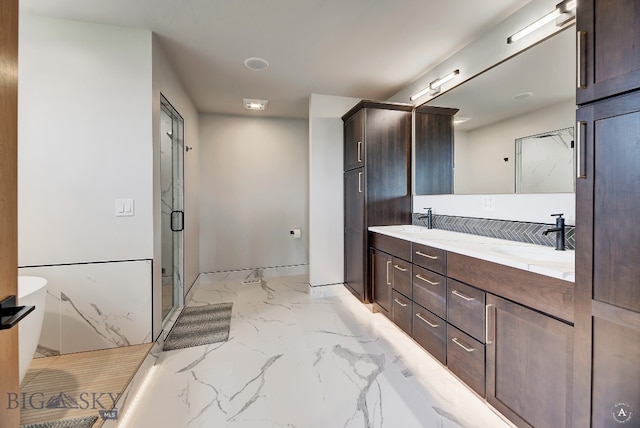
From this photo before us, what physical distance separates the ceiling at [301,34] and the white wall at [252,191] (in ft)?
3.41

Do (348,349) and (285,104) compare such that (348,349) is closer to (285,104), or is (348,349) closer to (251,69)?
(251,69)

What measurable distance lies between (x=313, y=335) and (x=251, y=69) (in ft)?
8.56

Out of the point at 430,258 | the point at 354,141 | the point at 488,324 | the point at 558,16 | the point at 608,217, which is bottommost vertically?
the point at 488,324

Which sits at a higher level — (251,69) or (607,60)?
(251,69)

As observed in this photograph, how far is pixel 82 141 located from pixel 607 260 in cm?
296

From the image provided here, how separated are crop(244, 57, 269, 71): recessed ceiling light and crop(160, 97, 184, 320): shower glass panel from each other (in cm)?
96

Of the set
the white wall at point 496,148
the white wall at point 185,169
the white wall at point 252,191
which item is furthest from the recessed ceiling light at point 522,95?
the white wall at point 252,191

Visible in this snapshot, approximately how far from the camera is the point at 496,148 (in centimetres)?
205

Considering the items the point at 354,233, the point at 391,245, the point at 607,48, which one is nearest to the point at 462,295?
the point at 391,245

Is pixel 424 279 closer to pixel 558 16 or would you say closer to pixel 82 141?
pixel 558 16

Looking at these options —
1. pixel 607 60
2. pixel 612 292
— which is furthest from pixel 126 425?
pixel 607 60

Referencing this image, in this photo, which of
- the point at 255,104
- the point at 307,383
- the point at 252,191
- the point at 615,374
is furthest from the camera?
the point at 252,191

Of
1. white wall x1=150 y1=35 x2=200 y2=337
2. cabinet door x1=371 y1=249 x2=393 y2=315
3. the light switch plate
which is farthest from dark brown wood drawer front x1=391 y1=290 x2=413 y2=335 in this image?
the light switch plate

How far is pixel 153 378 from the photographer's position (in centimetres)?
182
